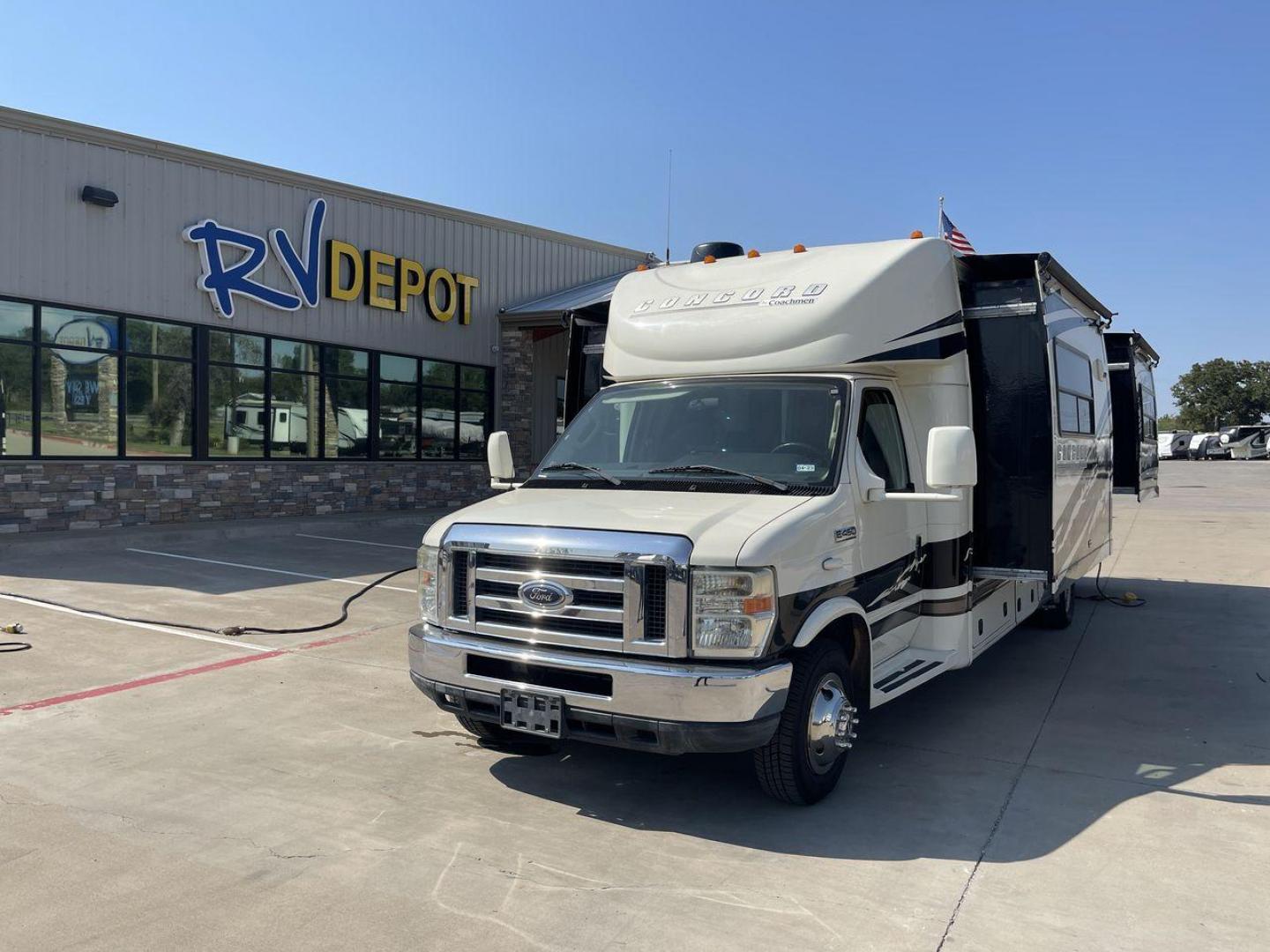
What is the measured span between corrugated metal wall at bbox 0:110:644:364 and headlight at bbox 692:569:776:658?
13.7 meters

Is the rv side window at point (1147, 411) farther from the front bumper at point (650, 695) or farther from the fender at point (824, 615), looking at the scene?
the front bumper at point (650, 695)

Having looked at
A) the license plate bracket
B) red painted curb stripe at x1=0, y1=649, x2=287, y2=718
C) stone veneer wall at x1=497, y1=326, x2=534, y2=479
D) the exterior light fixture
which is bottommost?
red painted curb stripe at x1=0, y1=649, x2=287, y2=718

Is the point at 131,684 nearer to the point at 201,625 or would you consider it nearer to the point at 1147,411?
the point at 201,625

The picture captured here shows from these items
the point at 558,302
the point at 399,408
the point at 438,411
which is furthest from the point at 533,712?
the point at 558,302

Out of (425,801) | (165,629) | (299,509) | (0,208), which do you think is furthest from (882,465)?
(299,509)

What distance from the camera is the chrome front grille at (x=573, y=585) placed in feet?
15.0

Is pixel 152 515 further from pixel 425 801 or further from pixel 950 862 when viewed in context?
pixel 950 862

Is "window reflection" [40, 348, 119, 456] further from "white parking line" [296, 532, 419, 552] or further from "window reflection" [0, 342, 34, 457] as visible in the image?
"white parking line" [296, 532, 419, 552]

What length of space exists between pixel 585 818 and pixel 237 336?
1484 centimetres

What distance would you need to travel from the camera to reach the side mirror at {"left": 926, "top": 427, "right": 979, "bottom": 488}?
5.18 metres

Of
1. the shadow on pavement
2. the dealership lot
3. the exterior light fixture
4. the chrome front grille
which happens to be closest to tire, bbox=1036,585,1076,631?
the dealership lot

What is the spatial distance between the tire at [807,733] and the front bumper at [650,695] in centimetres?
21

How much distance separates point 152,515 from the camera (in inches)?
642

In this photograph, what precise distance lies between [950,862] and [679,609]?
1.59m
